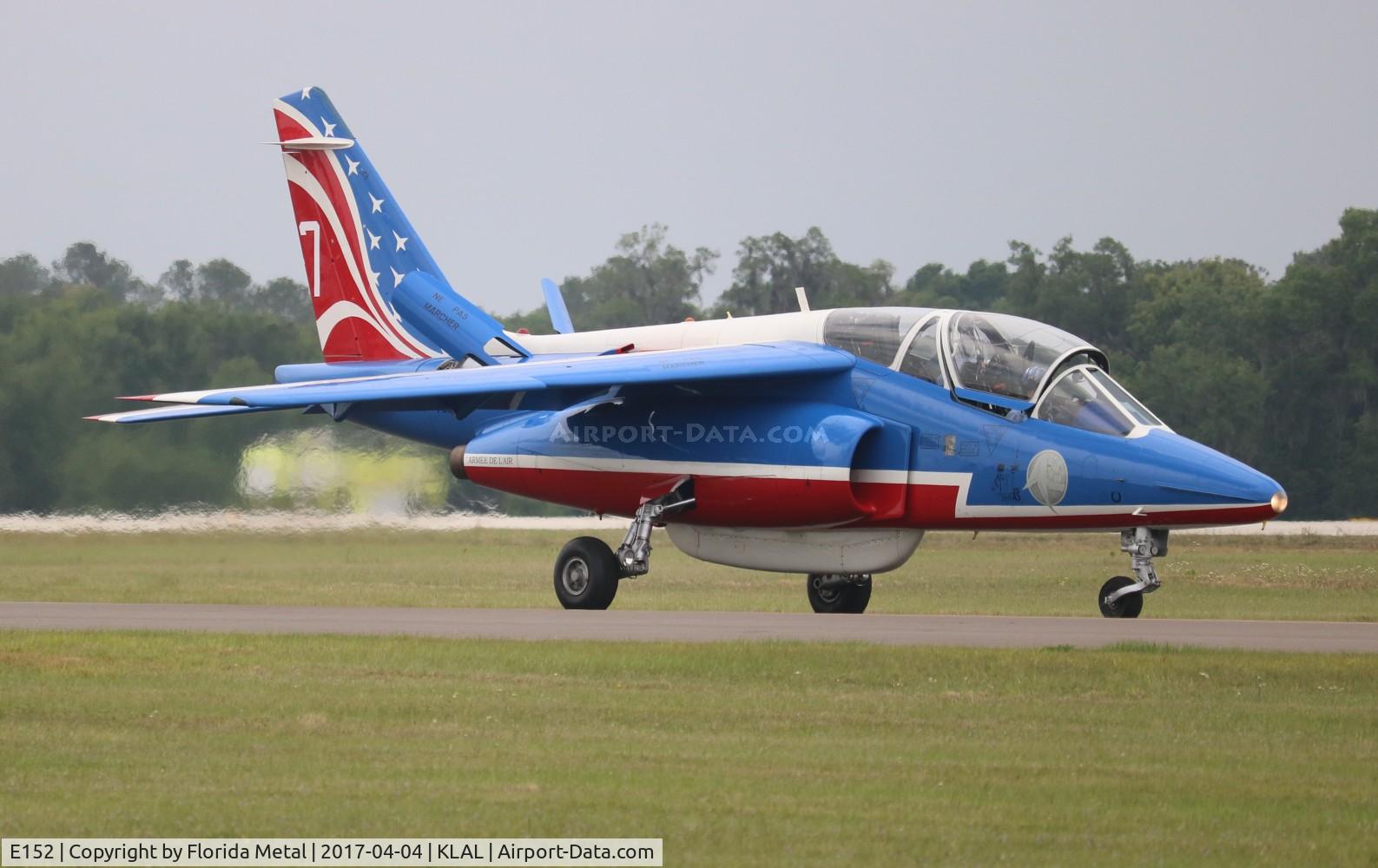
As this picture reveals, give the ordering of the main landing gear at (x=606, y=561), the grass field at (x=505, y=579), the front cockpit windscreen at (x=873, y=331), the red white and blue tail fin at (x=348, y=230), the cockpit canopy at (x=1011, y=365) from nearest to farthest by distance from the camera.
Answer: the cockpit canopy at (x=1011, y=365) → the front cockpit windscreen at (x=873, y=331) → the main landing gear at (x=606, y=561) → the grass field at (x=505, y=579) → the red white and blue tail fin at (x=348, y=230)

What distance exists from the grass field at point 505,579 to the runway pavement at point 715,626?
3042 millimetres

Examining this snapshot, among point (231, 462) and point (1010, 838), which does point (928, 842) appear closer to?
point (1010, 838)

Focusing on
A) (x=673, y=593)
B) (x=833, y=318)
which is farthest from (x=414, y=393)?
(x=673, y=593)

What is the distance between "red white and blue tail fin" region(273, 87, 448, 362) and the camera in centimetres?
2256

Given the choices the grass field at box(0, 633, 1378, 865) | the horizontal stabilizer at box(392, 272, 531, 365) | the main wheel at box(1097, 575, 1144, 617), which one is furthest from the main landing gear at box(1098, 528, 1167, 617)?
the horizontal stabilizer at box(392, 272, 531, 365)

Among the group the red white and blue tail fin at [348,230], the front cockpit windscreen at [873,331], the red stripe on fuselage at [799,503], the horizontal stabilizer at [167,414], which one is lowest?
the red stripe on fuselage at [799,503]

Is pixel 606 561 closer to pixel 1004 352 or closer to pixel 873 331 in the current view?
pixel 873 331

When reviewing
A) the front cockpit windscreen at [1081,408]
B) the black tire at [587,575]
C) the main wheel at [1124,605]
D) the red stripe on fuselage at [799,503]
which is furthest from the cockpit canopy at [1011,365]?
the black tire at [587,575]

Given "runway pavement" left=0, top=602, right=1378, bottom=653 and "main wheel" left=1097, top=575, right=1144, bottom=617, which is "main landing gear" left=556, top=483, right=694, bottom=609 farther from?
"main wheel" left=1097, top=575, right=1144, bottom=617

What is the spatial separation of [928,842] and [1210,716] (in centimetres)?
368

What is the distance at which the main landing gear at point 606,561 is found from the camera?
1781 centimetres

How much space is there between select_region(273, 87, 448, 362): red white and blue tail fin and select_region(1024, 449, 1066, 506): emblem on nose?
8752 millimetres

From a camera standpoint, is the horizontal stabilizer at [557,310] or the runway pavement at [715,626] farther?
the horizontal stabilizer at [557,310]

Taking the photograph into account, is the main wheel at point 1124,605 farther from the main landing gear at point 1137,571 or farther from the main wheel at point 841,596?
the main wheel at point 841,596
